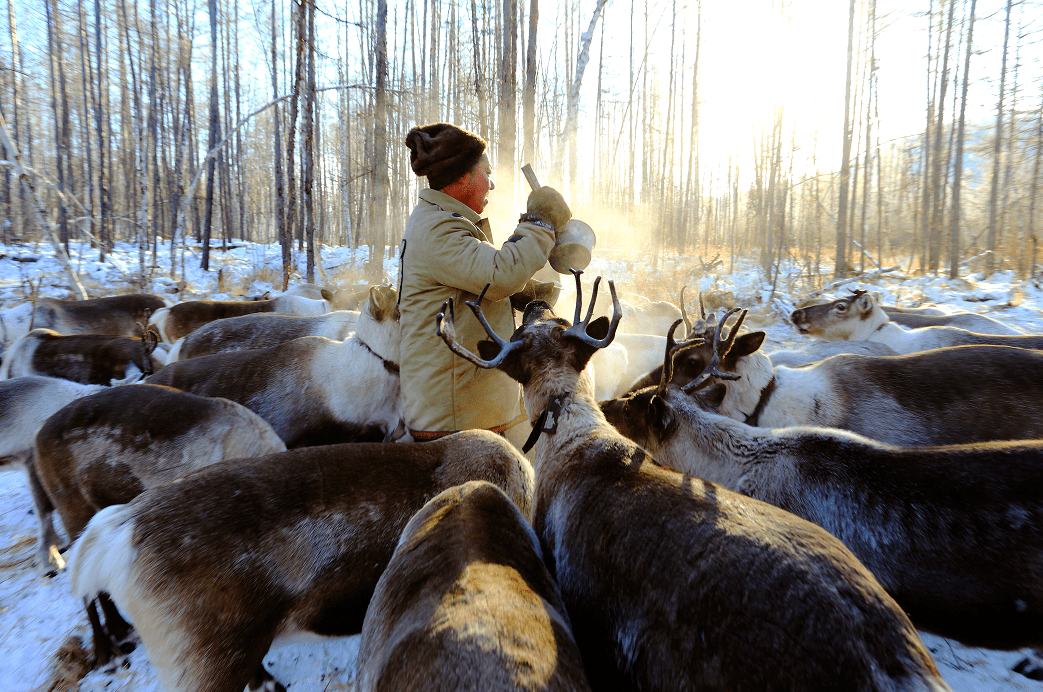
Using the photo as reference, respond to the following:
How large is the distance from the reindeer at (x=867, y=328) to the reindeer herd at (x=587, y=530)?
2.59m

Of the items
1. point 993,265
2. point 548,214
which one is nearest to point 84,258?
point 548,214

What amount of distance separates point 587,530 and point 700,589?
0.52m

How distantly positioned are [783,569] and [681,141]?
29.3 m

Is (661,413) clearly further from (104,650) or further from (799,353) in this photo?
(799,353)

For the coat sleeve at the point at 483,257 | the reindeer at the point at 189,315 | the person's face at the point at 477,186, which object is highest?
the person's face at the point at 477,186

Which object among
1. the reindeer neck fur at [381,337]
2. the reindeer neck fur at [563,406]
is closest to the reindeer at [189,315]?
the reindeer neck fur at [381,337]

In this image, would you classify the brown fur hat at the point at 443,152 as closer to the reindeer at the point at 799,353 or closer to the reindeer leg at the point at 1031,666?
the reindeer at the point at 799,353

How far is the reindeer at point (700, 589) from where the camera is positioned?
4.32ft

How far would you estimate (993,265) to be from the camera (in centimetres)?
1884

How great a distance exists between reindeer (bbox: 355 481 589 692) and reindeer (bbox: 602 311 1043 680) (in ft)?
4.37

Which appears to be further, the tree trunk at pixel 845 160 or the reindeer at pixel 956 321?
the tree trunk at pixel 845 160

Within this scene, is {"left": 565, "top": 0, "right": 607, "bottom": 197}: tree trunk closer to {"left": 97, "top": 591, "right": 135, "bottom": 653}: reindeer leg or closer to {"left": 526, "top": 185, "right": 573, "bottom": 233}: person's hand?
{"left": 526, "top": 185, "right": 573, "bottom": 233}: person's hand

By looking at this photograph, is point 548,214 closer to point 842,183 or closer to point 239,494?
point 239,494

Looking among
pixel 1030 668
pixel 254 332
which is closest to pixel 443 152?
pixel 1030 668
